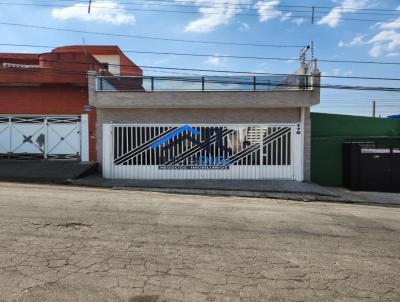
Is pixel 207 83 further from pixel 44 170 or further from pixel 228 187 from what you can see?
pixel 44 170

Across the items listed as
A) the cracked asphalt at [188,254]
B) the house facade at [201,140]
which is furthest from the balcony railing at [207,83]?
the cracked asphalt at [188,254]

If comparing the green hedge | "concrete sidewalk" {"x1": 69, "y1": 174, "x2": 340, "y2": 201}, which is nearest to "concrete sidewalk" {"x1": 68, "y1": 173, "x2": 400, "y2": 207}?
"concrete sidewalk" {"x1": 69, "y1": 174, "x2": 340, "y2": 201}

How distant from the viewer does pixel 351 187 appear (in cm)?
1608

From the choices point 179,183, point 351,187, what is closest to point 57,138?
point 179,183

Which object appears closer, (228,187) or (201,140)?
(228,187)

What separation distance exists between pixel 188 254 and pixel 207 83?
37.0 ft

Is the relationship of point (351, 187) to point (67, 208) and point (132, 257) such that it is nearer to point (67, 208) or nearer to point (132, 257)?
point (67, 208)

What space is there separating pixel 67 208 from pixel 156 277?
455 cm

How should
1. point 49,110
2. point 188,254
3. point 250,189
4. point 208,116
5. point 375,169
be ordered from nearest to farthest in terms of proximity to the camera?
point 188,254
point 250,189
point 375,169
point 208,116
point 49,110

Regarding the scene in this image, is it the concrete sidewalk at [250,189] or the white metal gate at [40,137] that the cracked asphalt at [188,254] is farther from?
the white metal gate at [40,137]

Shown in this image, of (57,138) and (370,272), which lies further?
(57,138)

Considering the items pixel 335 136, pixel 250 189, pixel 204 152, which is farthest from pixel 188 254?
pixel 335 136

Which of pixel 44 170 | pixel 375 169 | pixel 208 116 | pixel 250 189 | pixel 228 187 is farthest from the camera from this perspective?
pixel 208 116

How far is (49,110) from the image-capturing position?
1764 centimetres
